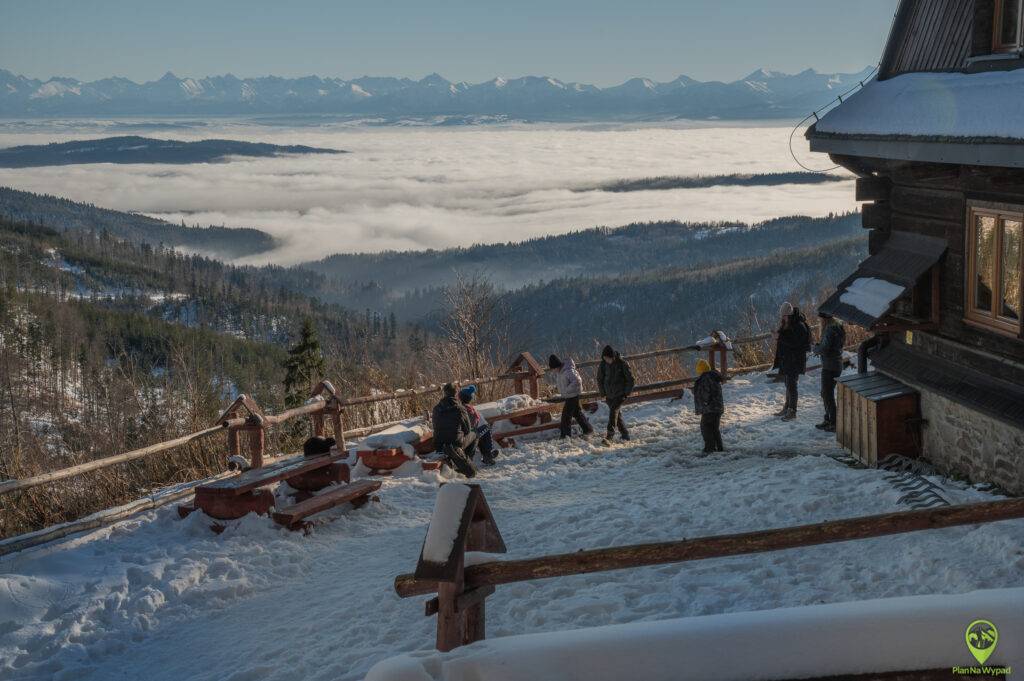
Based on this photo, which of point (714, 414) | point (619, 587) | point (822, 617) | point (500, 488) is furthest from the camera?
point (714, 414)

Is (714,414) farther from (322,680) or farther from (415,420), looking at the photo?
(322,680)

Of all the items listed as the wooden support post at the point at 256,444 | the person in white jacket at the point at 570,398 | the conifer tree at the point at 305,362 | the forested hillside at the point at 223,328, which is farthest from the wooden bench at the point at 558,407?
the conifer tree at the point at 305,362

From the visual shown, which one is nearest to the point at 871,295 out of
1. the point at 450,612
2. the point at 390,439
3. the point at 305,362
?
the point at 390,439

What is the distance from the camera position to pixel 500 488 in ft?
37.8

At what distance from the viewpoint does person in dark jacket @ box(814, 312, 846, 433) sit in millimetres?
12992

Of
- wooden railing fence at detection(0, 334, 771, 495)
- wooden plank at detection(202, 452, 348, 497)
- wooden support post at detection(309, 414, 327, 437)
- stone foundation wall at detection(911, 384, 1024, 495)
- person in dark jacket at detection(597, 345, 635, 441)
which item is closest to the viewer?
stone foundation wall at detection(911, 384, 1024, 495)

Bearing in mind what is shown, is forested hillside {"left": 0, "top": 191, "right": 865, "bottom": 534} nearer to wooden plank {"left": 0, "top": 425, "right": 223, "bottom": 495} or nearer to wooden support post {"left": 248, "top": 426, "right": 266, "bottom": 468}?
wooden plank {"left": 0, "top": 425, "right": 223, "bottom": 495}

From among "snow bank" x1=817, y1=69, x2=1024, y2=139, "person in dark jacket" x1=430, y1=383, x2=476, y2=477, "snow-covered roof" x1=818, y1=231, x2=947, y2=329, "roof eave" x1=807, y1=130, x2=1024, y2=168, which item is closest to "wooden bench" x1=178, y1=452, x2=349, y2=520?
"person in dark jacket" x1=430, y1=383, x2=476, y2=477

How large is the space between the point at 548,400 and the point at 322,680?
9.38 m

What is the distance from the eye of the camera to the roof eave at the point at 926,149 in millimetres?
7793

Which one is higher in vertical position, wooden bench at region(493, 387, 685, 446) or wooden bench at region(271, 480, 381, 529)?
wooden bench at region(271, 480, 381, 529)

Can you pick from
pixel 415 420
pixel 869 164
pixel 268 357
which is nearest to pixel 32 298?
pixel 268 357

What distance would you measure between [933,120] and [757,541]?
22.0 ft

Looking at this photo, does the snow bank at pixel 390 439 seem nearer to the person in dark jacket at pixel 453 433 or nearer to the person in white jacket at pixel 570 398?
the person in dark jacket at pixel 453 433
